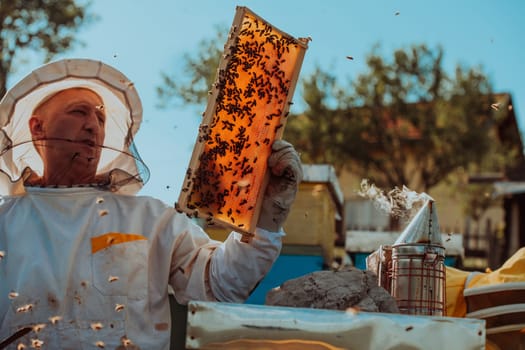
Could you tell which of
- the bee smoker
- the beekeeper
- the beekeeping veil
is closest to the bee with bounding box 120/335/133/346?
the beekeeper

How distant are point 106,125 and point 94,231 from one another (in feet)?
2.05

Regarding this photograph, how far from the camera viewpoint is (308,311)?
1564 millimetres

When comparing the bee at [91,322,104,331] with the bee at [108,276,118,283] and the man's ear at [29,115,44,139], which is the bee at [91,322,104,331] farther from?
the man's ear at [29,115,44,139]

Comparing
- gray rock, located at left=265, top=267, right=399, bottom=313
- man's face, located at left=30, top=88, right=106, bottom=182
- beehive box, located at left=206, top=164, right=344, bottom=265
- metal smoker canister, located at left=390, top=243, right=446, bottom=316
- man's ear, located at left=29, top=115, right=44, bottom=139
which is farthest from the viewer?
beehive box, located at left=206, top=164, right=344, bottom=265

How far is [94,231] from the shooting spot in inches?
114

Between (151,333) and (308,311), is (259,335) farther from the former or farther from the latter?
(151,333)

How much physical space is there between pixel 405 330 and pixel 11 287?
1.78m

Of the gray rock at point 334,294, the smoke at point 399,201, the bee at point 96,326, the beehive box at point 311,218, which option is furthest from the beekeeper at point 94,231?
the beehive box at point 311,218

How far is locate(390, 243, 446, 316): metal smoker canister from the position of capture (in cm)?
231

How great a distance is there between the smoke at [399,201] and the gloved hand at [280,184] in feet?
Answer: 1.35

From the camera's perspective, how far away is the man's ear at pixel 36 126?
3.26 m

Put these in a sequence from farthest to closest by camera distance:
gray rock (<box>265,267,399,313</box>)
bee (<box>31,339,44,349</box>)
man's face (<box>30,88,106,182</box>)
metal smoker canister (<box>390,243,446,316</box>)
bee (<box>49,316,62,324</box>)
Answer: man's face (<box>30,88,106,182</box>) → bee (<box>49,316,62,324</box>) → bee (<box>31,339,44,349</box>) → metal smoker canister (<box>390,243,446,316</box>) → gray rock (<box>265,267,399,313</box>)

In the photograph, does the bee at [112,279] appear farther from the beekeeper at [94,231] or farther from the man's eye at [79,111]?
the man's eye at [79,111]

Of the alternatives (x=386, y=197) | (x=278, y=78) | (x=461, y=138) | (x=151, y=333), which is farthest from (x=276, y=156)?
(x=461, y=138)
